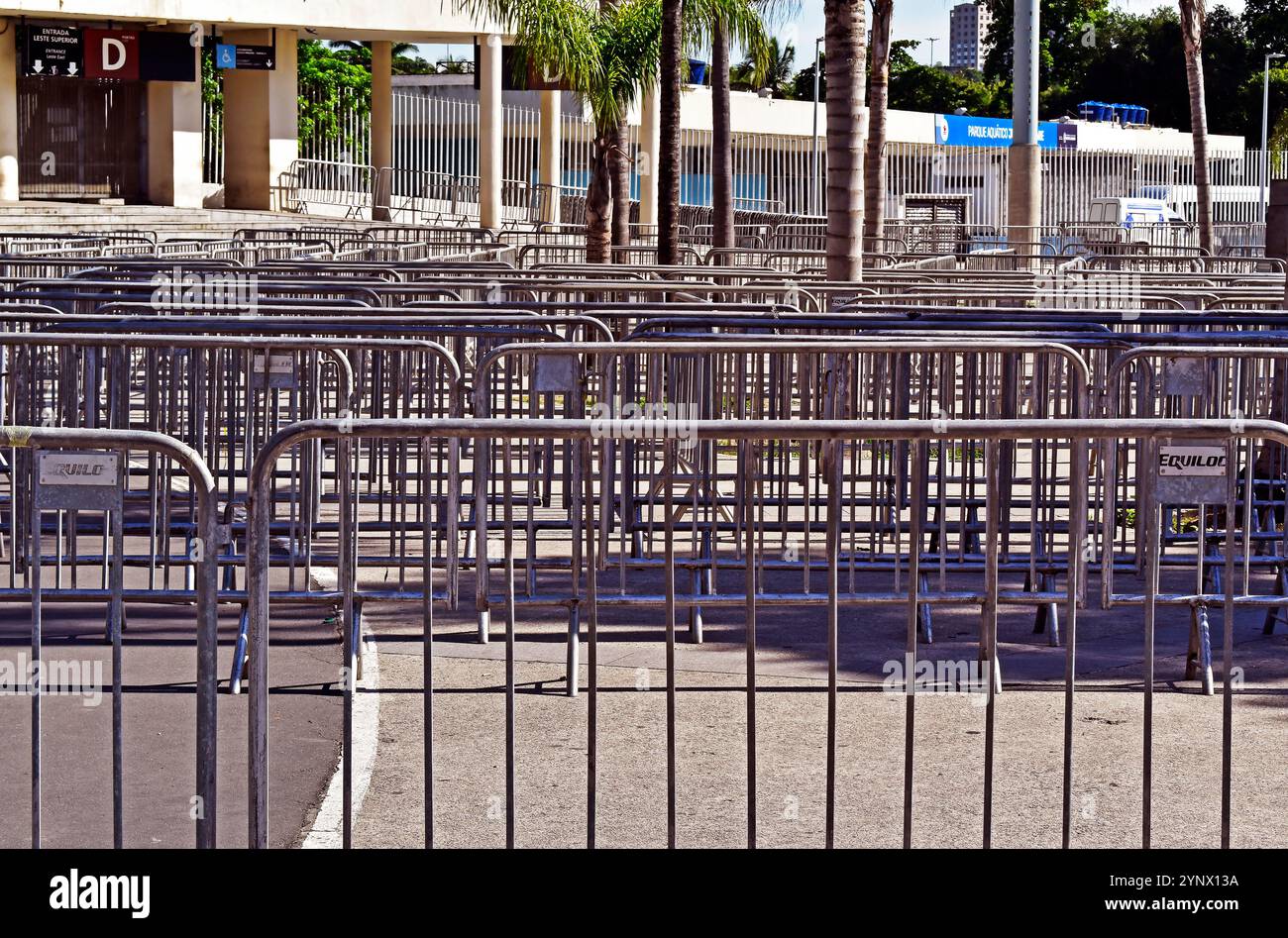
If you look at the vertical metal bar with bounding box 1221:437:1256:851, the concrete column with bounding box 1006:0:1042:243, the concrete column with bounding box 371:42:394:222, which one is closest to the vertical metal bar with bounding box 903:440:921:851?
the vertical metal bar with bounding box 1221:437:1256:851

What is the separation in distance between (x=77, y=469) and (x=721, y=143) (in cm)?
2307

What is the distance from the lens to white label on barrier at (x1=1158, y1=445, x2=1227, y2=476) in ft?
23.2

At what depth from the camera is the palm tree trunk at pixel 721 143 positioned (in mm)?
26875

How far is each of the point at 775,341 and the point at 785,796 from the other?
2.74 m

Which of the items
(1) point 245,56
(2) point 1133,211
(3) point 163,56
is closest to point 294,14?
(1) point 245,56

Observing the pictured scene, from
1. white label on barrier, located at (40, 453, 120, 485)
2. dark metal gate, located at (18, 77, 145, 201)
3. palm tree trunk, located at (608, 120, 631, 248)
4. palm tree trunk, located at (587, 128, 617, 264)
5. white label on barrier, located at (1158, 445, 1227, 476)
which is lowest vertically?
white label on barrier, located at (1158, 445, 1227, 476)

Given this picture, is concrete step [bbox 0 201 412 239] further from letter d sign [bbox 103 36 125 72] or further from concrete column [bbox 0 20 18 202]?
letter d sign [bbox 103 36 125 72]

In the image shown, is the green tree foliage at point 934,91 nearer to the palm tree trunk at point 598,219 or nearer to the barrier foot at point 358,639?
the palm tree trunk at point 598,219

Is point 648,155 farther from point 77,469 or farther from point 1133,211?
point 77,469

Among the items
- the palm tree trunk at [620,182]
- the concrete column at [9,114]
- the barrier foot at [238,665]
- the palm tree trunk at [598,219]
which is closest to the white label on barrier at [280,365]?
the barrier foot at [238,665]

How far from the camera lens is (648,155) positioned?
4241 centimetres

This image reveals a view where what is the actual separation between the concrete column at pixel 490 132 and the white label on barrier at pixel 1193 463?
34.4m

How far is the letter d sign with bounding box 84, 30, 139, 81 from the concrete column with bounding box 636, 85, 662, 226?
10611 millimetres

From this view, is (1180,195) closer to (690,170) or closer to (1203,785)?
(690,170)
